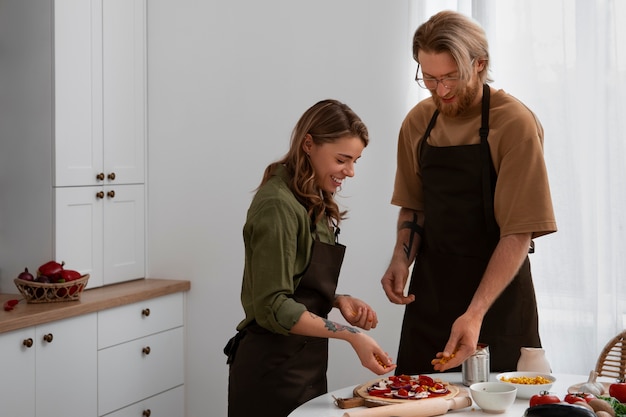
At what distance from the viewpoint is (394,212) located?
361cm

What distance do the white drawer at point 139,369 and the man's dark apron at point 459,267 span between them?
5.17ft

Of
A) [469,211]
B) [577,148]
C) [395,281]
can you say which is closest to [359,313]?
[395,281]

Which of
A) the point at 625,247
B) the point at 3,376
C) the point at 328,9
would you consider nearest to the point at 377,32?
the point at 328,9

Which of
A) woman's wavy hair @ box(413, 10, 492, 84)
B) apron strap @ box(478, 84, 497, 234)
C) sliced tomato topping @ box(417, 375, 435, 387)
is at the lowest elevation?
sliced tomato topping @ box(417, 375, 435, 387)

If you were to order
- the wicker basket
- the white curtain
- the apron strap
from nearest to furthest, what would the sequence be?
the apron strap, the white curtain, the wicker basket

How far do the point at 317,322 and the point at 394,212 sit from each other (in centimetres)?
156

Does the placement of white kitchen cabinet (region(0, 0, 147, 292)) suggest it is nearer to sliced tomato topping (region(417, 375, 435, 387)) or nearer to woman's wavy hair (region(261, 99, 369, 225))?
woman's wavy hair (region(261, 99, 369, 225))

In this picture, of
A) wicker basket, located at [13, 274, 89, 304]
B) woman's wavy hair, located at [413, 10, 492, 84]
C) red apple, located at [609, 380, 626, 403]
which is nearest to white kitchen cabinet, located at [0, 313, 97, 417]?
wicker basket, located at [13, 274, 89, 304]

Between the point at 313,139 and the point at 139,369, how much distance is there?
6.25 ft

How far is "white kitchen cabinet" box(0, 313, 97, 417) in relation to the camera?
312 cm

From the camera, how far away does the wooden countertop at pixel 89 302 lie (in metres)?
3.13

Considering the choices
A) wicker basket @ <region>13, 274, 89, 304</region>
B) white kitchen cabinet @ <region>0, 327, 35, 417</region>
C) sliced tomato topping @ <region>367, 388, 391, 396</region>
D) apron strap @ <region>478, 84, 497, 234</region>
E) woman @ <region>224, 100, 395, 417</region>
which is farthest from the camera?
wicker basket @ <region>13, 274, 89, 304</region>

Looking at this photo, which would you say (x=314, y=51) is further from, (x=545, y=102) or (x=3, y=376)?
(x=3, y=376)

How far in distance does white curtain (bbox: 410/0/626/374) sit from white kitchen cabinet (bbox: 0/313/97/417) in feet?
6.28
